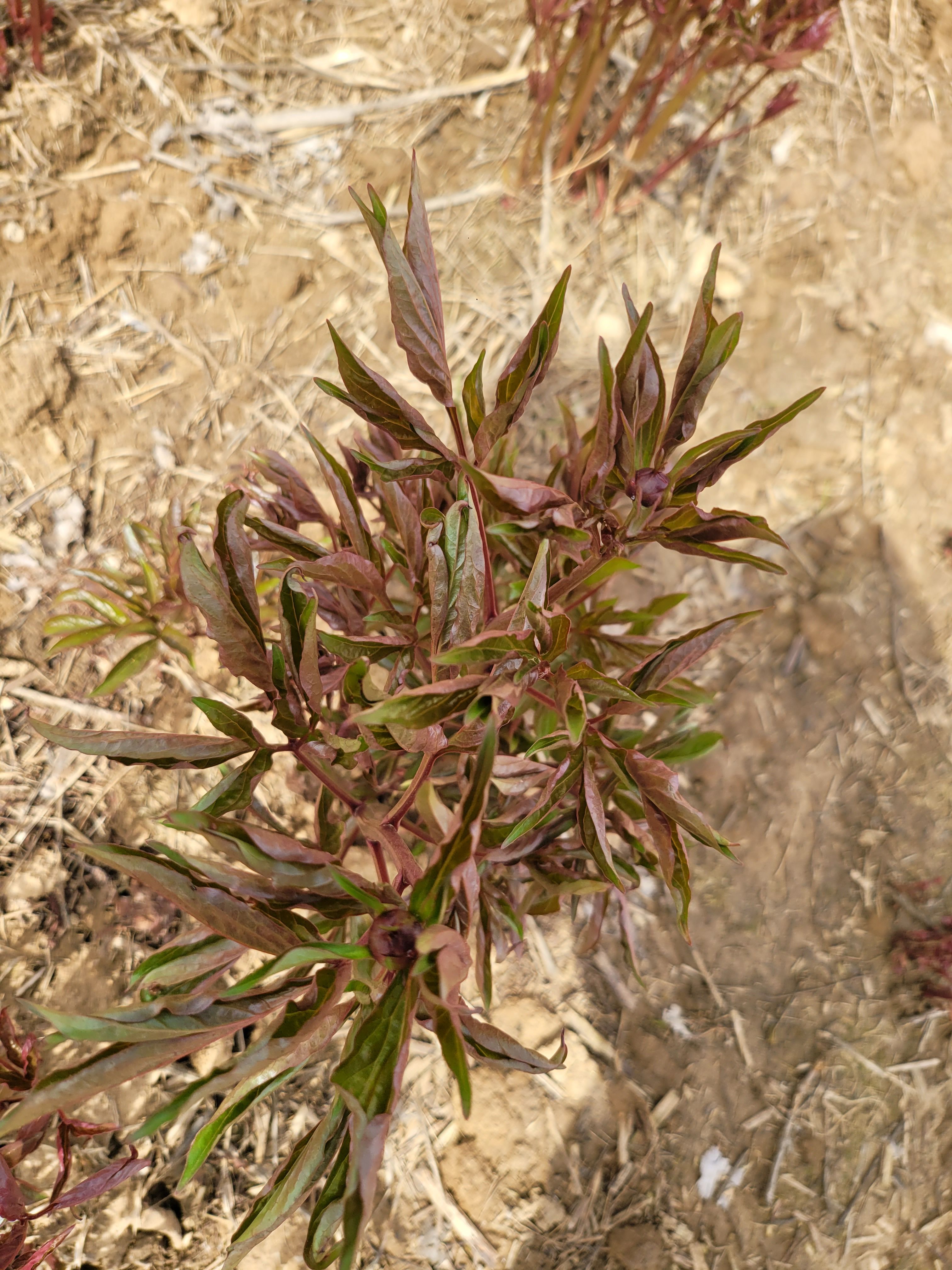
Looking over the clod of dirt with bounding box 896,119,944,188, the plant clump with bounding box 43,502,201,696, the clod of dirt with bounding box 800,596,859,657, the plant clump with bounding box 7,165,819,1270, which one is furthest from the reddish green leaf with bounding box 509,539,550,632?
the clod of dirt with bounding box 896,119,944,188

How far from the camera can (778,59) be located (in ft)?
5.01

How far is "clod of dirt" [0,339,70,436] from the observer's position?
1763mm

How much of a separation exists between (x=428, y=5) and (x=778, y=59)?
1.08 metres

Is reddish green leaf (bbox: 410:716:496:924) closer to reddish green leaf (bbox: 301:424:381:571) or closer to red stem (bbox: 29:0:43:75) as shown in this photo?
reddish green leaf (bbox: 301:424:381:571)

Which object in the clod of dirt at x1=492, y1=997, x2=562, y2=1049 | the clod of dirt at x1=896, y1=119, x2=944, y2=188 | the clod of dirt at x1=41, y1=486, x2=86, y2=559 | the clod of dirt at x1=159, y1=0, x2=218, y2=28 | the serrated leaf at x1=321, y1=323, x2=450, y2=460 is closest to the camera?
the serrated leaf at x1=321, y1=323, x2=450, y2=460

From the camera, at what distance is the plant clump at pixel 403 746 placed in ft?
2.26

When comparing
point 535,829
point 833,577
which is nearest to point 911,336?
point 833,577

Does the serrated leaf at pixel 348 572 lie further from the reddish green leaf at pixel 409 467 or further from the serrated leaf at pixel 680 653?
the serrated leaf at pixel 680 653

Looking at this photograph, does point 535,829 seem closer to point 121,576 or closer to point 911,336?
point 121,576

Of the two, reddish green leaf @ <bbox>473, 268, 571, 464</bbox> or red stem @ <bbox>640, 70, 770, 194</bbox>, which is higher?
red stem @ <bbox>640, 70, 770, 194</bbox>

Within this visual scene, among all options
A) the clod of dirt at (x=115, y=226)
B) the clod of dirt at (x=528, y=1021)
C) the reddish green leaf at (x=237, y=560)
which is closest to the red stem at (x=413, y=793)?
the reddish green leaf at (x=237, y=560)

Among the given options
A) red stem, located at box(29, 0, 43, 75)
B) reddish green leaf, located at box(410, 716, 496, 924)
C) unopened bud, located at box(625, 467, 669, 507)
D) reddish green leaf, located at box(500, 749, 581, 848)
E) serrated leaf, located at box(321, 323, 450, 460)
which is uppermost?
red stem, located at box(29, 0, 43, 75)

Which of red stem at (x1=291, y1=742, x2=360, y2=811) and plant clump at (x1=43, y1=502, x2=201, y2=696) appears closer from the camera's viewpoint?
red stem at (x1=291, y1=742, x2=360, y2=811)

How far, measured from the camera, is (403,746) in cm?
83
